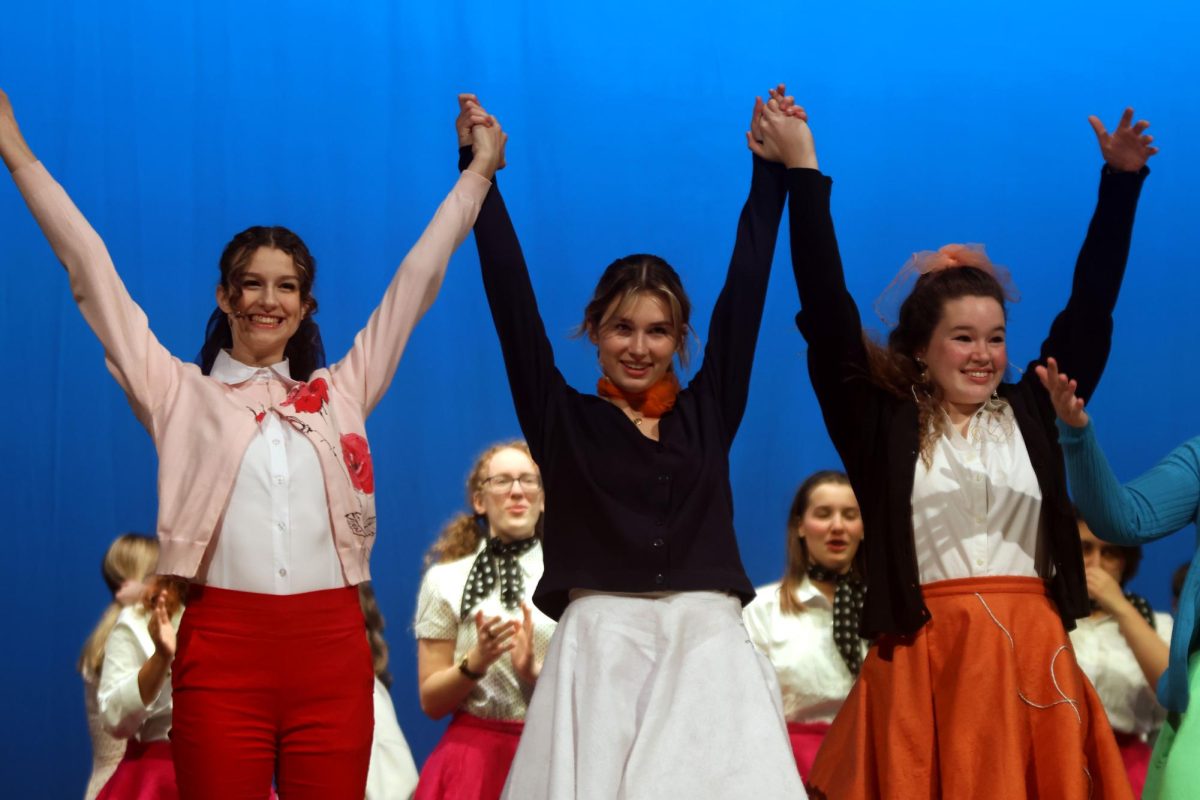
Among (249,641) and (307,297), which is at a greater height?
(307,297)

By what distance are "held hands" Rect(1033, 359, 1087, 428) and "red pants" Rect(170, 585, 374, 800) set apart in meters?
1.36

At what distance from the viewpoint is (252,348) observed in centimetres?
310

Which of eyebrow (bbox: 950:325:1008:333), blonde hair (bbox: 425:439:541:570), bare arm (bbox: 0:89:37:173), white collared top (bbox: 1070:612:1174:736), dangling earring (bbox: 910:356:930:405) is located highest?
bare arm (bbox: 0:89:37:173)

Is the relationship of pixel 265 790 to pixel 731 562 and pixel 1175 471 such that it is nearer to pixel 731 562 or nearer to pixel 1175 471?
pixel 731 562

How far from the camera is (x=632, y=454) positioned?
2.95 m

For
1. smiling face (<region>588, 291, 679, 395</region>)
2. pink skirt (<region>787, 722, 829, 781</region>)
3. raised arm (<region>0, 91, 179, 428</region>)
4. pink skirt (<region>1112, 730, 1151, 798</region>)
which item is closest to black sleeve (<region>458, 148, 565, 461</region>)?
smiling face (<region>588, 291, 679, 395</region>)

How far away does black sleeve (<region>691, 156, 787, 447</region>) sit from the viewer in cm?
310

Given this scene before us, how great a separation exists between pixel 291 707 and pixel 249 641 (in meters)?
0.14

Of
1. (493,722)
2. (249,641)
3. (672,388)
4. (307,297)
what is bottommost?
(493,722)

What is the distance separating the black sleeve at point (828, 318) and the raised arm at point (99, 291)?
4.17 ft

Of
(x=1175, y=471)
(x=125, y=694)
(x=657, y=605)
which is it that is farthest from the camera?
(x=125, y=694)

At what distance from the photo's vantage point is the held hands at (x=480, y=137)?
3254mm

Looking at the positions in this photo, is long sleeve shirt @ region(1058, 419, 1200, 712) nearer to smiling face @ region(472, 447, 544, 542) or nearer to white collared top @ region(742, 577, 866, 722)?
white collared top @ region(742, 577, 866, 722)

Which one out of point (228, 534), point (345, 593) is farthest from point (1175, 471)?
point (228, 534)
